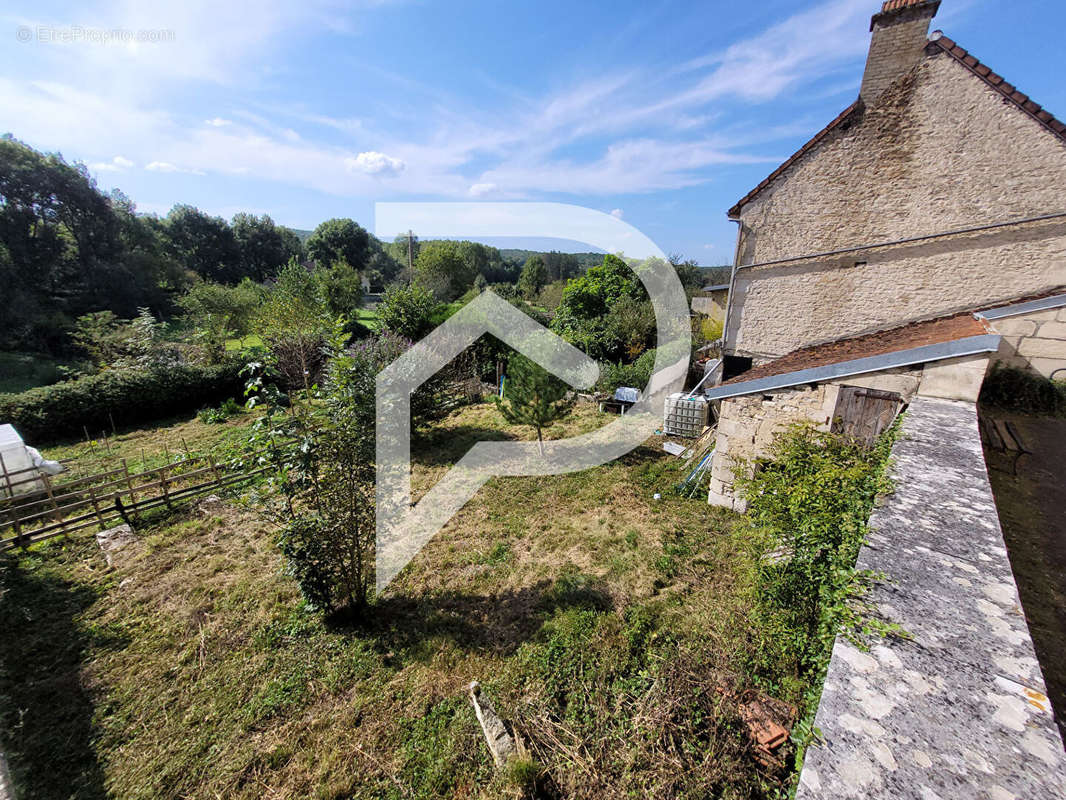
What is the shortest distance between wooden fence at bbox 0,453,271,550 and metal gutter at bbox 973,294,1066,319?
38.3 feet

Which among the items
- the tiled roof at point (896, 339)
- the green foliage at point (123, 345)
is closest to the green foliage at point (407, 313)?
the green foliage at point (123, 345)

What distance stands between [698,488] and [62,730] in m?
8.79

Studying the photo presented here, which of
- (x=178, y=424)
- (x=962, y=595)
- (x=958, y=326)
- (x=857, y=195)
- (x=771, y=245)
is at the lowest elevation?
(x=178, y=424)

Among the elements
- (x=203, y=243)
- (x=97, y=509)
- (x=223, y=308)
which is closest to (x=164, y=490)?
(x=97, y=509)

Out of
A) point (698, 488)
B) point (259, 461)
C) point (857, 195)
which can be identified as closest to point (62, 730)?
point (259, 461)

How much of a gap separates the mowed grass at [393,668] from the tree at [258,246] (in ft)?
126

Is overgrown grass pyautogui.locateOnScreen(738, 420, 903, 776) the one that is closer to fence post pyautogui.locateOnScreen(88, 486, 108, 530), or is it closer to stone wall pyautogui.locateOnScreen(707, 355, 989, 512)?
stone wall pyautogui.locateOnScreen(707, 355, 989, 512)

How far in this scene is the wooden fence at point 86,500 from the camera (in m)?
6.54

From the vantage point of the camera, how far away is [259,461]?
4156 mm

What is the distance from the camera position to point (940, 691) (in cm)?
139

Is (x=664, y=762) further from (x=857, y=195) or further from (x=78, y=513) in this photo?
(x=78, y=513)


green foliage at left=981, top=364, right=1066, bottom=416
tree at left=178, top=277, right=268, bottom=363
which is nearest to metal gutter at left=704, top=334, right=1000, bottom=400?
green foliage at left=981, top=364, right=1066, bottom=416

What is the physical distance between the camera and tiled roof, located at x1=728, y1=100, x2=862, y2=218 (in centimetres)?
668

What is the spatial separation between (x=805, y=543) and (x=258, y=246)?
47757 millimetres
